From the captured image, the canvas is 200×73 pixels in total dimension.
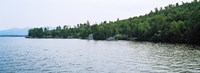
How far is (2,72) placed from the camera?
51.4 m

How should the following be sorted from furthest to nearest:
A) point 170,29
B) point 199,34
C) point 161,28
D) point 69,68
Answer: point 161,28 → point 170,29 → point 199,34 → point 69,68

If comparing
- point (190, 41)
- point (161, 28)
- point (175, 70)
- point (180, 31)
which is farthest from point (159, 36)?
point (175, 70)

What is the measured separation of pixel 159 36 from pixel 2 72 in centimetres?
14298

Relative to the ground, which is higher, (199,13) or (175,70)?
(199,13)

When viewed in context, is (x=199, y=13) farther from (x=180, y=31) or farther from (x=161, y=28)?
(x=161, y=28)

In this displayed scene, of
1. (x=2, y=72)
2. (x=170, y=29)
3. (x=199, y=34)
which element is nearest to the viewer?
(x=2, y=72)

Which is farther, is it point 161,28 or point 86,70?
point 161,28

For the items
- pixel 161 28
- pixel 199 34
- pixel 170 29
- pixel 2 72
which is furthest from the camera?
pixel 161 28

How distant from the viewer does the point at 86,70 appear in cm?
5434

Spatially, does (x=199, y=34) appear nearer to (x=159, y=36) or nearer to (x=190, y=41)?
(x=190, y=41)

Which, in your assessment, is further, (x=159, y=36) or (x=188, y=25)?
(x=159, y=36)

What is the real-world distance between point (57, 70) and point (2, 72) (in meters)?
8.25

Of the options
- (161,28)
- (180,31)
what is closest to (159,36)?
(161,28)

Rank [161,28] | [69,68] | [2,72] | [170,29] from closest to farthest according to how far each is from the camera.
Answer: [2,72]
[69,68]
[170,29]
[161,28]
